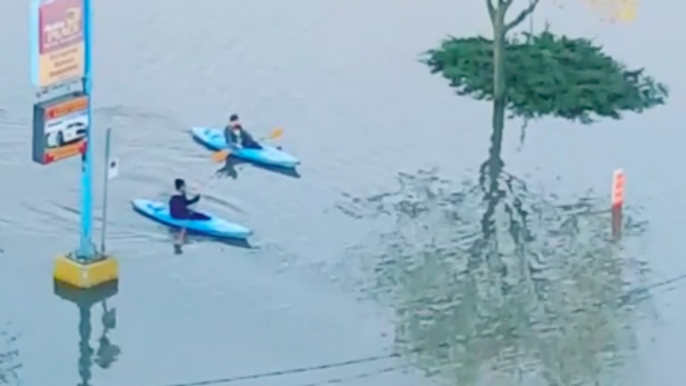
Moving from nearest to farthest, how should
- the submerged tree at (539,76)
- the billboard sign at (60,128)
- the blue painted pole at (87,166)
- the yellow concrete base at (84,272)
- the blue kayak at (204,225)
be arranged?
the billboard sign at (60,128) → the blue painted pole at (87,166) → the yellow concrete base at (84,272) → the blue kayak at (204,225) → the submerged tree at (539,76)

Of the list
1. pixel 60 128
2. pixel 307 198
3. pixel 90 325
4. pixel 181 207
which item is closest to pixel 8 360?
pixel 90 325

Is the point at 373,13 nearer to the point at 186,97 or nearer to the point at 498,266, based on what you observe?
the point at 186,97

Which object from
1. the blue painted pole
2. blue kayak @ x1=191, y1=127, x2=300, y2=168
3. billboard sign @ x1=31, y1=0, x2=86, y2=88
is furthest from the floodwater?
billboard sign @ x1=31, y1=0, x2=86, y2=88

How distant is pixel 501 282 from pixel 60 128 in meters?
5.68

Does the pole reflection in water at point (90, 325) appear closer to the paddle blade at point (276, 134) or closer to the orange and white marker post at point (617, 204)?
the paddle blade at point (276, 134)

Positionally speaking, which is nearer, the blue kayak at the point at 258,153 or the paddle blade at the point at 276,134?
the blue kayak at the point at 258,153

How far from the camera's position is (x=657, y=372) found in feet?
65.5

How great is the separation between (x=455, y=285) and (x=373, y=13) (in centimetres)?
1097

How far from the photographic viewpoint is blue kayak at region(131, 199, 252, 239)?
22.5 metres

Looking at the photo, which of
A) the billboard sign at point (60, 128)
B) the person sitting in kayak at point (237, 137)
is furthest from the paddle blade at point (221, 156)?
the billboard sign at point (60, 128)

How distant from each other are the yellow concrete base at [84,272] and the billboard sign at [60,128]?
1339mm

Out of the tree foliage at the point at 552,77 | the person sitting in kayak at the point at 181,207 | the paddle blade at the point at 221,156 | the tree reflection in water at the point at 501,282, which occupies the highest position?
the tree foliage at the point at 552,77

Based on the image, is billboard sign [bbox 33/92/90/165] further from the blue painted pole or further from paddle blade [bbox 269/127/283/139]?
paddle blade [bbox 269/127/283/139]

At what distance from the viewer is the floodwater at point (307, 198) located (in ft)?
64.8
